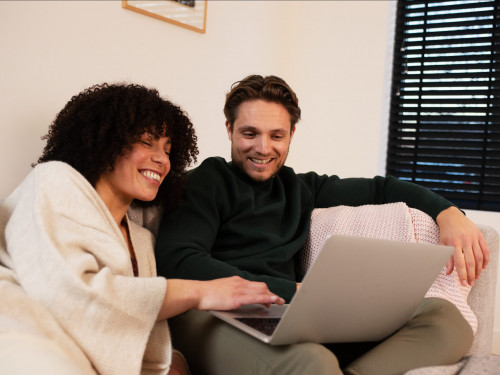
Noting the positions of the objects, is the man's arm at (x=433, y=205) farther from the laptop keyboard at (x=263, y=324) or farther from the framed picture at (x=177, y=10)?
the framed picture at (x=177, y=10)

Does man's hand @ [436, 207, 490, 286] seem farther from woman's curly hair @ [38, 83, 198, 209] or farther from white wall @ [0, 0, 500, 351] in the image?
white wall @ [0, 0, 500, 351]

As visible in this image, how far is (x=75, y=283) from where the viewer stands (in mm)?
1091

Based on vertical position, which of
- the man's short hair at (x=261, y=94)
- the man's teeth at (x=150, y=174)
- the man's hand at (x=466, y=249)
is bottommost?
the man's hand at (x=466, y=249)

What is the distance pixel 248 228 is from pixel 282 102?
44 cm

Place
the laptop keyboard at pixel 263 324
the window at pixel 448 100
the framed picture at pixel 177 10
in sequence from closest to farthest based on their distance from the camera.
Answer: the laptop keyboard at pixel 263 324 < the framed picture at pixel 177 10 < the window at pixel 448 100

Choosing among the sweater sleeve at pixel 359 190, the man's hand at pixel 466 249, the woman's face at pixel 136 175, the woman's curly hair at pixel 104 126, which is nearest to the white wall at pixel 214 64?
the woman's curly hair at pixel 104 126

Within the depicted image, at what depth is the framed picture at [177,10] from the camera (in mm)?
2188

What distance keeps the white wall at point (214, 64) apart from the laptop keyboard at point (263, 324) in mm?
A: 983

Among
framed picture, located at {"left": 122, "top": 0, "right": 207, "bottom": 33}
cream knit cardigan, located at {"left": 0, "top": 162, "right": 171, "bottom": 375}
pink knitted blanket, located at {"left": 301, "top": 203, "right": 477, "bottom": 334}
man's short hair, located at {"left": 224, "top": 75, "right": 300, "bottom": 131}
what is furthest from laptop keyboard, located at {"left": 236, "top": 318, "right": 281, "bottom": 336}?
framed picture, located at {"left": 122, "top": 0, "right": 207, "bottom": 33}

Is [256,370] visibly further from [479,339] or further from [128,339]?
[479,339]

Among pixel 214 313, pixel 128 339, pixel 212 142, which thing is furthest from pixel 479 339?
pixel 212 142

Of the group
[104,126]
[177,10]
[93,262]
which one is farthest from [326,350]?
[177,10]

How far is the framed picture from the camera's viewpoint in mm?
2188

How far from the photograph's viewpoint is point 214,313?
1.25m
